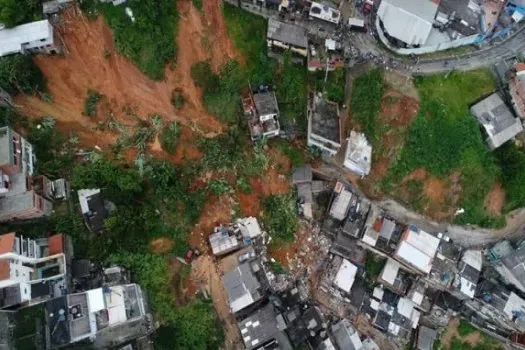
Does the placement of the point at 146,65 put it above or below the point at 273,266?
above

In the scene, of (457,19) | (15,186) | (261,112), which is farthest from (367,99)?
(15,186)

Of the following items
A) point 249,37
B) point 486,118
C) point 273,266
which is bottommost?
point 273,266

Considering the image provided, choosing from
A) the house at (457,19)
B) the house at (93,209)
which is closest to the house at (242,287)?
the house at (93,209)

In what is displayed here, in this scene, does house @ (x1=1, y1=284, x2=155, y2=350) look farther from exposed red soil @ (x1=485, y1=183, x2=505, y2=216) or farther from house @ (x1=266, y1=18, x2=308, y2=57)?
exposed red soil @ (x1=485, y1=183, x2=505, y2=216)

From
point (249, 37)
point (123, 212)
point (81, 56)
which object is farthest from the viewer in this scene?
point (249, 37)

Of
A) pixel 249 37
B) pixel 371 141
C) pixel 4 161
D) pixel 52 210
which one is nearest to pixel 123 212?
pixel 52 210

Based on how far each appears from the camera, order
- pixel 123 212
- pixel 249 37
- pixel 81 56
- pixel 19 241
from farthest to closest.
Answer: pixel 249 37
pixel 81 56
pixel 123 212
pixel 19 241

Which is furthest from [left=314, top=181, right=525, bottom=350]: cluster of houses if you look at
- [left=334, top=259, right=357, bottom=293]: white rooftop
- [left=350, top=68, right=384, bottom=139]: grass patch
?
[left=350, top=68, right=384, bottom=139]: grass patch

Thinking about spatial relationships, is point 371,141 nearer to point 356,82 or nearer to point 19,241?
point 356,82
